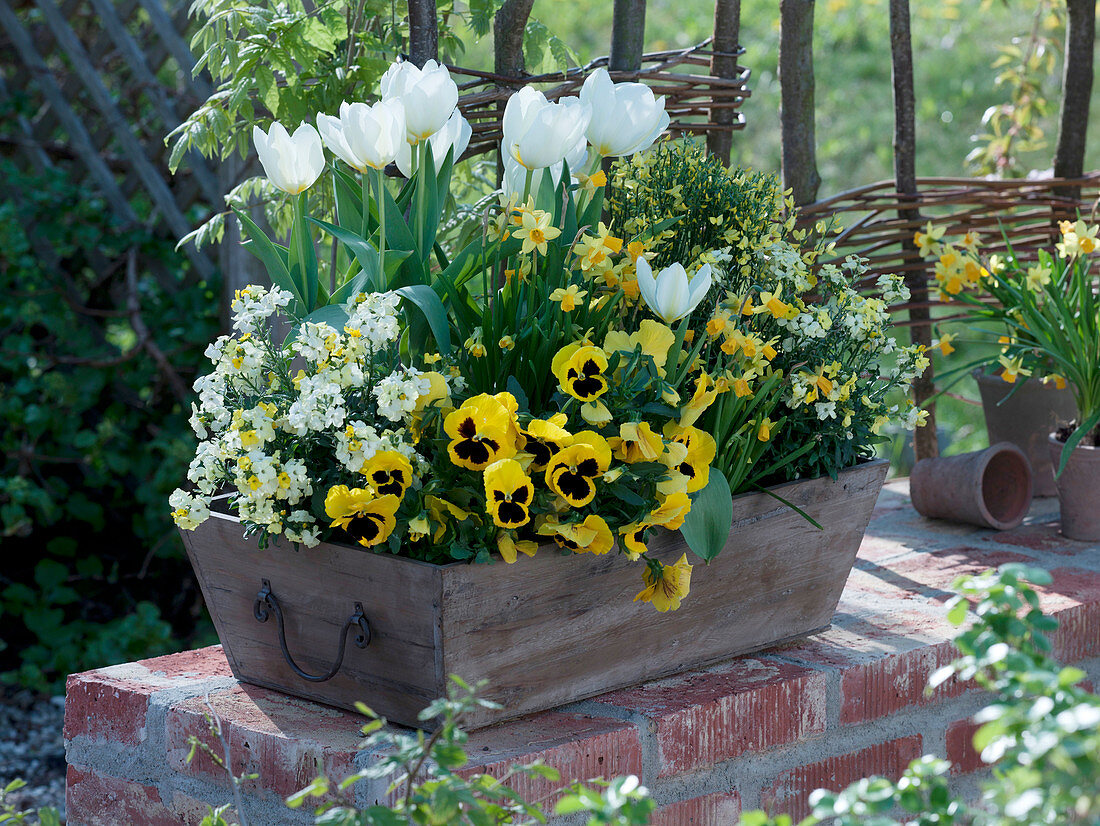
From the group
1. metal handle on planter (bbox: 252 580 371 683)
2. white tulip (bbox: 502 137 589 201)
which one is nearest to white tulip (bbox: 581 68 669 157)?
white tulip (bbox: 502 137 589 201)

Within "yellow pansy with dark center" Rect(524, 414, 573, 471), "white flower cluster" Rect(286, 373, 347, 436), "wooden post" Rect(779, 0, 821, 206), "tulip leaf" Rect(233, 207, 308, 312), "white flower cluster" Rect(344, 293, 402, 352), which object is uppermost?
"wooden post" Rect(779, 0, 821, 206)

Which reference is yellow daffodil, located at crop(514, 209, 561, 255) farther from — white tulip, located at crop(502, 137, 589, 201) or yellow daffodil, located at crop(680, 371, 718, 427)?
yellow daffodil, located at crop(680, 371, 718, 427)

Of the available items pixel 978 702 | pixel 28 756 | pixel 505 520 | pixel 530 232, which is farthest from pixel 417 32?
pixel 28 756

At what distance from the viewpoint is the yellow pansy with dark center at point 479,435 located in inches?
32.6

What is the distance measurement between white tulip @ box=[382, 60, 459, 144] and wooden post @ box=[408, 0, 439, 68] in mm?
266

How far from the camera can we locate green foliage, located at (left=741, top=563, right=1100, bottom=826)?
46 centimetres

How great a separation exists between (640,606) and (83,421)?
1835 millimetres

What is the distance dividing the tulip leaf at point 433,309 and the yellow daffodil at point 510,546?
0.55ft

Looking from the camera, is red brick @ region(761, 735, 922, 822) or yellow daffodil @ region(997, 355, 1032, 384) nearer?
red brick @ region(761, 735, 922, 822)

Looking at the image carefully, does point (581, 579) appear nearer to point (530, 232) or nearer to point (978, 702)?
point (530, 232)

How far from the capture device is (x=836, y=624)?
1.21m

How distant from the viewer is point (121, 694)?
104 cm

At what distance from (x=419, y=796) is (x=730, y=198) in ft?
2.25

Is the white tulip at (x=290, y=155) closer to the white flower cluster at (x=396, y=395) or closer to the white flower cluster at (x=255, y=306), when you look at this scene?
the white flower cluster at (x=255, y=306)
